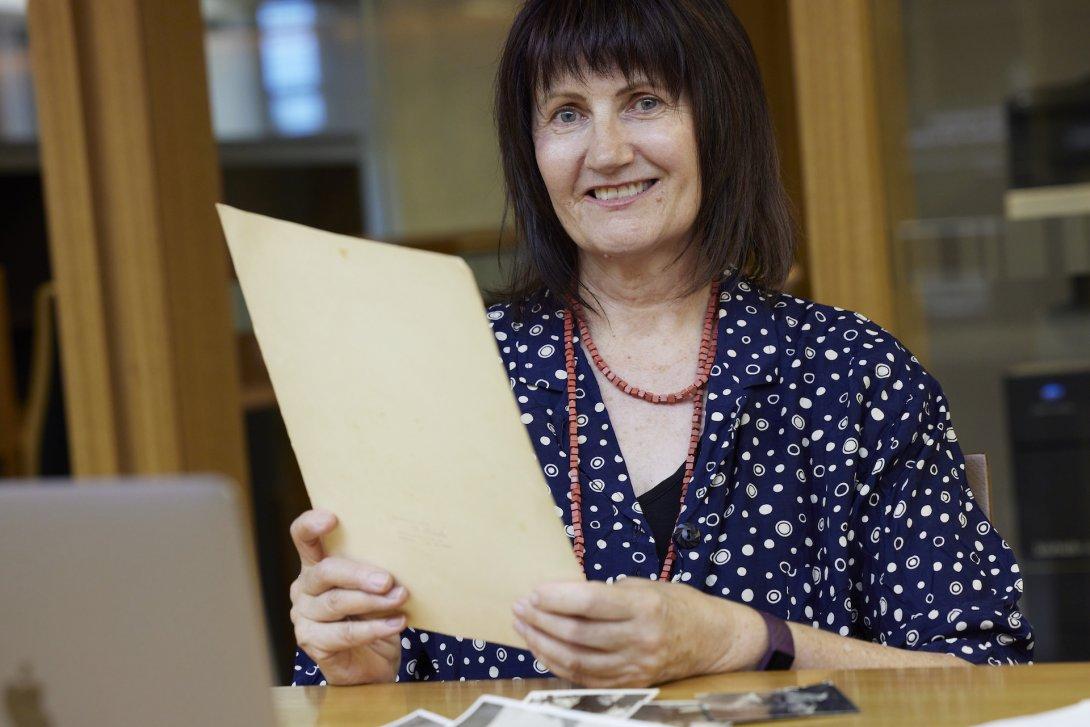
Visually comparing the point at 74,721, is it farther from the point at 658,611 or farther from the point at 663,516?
the point at 663,516

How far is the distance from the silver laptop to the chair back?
40.2 inches

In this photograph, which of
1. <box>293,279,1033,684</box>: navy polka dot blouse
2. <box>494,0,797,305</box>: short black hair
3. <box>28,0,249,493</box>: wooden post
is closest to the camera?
<box>293,279,1033,684</box>: navy polka dot blouse

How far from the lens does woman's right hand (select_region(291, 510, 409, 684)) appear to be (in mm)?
1206

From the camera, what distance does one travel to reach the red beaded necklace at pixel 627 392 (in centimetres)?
151

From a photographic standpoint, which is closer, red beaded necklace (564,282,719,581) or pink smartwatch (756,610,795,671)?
pink smartwatch (756,610,795,671)

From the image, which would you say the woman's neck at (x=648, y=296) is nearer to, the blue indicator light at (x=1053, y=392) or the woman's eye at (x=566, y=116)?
the woman's eye at (x=566, y=116)

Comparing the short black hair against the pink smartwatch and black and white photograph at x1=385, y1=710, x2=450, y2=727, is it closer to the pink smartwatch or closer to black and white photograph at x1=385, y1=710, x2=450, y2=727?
the pink smartwatch

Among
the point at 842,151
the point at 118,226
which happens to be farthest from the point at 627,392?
the point at 118,226

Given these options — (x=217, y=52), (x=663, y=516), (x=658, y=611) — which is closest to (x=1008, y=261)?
(x=663, y=516)

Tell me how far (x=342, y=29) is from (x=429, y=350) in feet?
21.4

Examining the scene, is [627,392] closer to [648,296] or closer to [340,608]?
[648,296]

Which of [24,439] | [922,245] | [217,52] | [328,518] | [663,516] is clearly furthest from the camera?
[217,52]

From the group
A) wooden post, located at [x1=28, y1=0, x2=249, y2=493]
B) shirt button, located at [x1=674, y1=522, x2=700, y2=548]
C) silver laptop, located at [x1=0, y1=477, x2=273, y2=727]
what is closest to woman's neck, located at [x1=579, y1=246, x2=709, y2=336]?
shirt button, located at [x1=674, y1=522, x2=700, y2=548]

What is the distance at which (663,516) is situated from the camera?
59.7 inches
